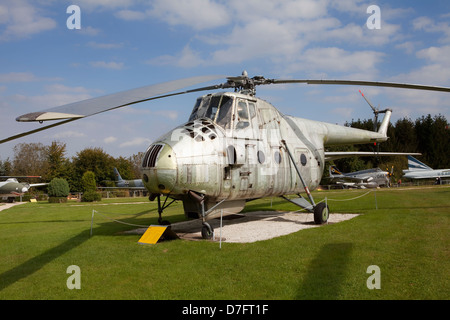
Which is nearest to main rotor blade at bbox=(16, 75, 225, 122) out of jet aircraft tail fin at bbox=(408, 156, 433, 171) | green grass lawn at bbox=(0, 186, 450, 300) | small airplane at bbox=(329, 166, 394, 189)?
green grass lawn at bbox=(0, 186, 450, 300)

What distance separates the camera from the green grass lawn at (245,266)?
237 inches

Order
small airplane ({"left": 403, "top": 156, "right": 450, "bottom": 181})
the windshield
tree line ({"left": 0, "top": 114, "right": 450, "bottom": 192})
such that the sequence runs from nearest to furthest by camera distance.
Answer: the windshield, small airplane ({"left": 403, "top": 156, "right": 450, "bottom": 181}), tree line ({"left": 0, "top": 114, "right": 450, "bottom": 192})

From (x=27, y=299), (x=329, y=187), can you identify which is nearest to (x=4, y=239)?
(x=27, y=299)

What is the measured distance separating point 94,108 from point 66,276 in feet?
13.3

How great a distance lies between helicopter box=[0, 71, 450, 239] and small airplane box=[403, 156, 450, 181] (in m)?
45.7

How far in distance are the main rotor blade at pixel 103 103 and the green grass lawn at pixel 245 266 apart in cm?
335

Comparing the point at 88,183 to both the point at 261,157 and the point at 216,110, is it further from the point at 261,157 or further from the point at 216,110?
the point at 261,157

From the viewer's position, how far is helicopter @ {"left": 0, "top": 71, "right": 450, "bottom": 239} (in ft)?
31.0

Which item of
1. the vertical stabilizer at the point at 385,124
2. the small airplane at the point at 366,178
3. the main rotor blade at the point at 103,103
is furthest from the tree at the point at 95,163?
the main rotor blade at the point at 103,103

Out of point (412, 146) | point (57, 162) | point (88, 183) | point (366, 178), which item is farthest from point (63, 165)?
point (412, 146)

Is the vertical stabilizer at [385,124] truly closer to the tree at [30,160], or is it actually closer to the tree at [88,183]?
the tree at [88,183]

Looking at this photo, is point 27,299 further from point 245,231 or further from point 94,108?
point 245,231

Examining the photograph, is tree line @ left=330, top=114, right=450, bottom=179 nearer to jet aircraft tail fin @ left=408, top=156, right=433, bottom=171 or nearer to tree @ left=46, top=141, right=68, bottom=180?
jet aircraft tail fin @ left=408, top=156, right=433, bottom=171

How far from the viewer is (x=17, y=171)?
7038 centimetres
